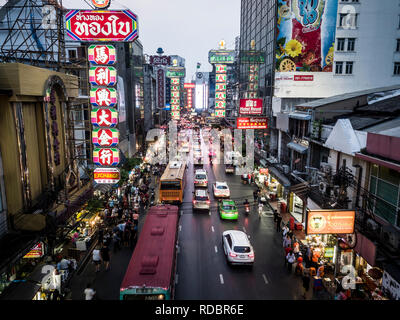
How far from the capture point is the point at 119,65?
127 feet

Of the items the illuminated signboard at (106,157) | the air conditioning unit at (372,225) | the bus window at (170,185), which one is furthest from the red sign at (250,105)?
the air conditioning unit at (372,225)

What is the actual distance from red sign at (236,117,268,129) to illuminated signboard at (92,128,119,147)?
14.8 meters

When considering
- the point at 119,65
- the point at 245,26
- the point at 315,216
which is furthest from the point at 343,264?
the point at 245,26

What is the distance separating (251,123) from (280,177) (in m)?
5.94

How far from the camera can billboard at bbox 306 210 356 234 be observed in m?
13.2

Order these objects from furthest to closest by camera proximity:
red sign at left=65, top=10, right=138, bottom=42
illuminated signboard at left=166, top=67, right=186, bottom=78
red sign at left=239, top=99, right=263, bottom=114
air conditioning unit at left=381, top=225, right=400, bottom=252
→ illuminated signboard at left=166, top=67, right=186, bottom=78, red sign at left=239, top=99, right=263, bottom=114, red sign at left=65, top=10, right=138, bottom=42, air conditioning unit at left=381, top=225, right=400, bottom=252

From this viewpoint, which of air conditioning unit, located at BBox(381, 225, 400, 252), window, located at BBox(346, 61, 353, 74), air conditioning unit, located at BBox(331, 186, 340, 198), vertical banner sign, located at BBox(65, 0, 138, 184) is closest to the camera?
air conditioning unit, located at BBox(381, 225, 400, 252)

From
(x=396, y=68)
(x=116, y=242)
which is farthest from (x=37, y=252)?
(x=396, y=68)

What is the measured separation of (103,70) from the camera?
57.7 ft

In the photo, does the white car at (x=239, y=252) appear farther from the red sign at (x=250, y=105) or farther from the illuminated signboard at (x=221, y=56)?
the illuminated signboard at (x=221, y=56)

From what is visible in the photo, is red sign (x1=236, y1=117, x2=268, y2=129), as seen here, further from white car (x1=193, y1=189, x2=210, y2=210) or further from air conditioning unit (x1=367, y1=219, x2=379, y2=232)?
air conditioning unit (x1=367, y1=219, x2=379, y2=232)

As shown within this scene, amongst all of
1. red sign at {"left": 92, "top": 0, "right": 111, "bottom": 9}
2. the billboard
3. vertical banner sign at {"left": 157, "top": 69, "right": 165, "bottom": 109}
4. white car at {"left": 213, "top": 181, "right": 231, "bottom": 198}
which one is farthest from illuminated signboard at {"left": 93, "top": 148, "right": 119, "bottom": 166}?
Result: vertical banner sign at {"left": 157, "top": 69, "right": 165, "bottom": 109}

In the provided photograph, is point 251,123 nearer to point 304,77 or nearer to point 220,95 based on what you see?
point 304,77
